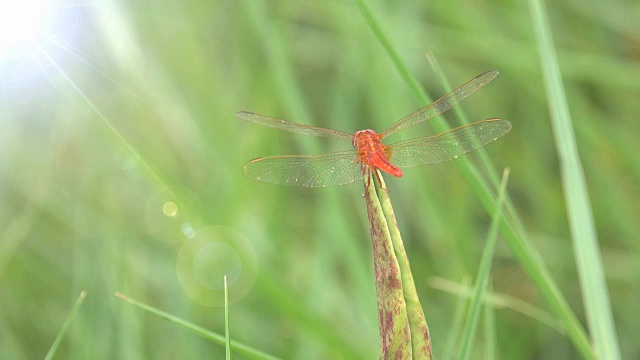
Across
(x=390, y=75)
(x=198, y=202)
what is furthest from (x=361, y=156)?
(x=390, y=75)

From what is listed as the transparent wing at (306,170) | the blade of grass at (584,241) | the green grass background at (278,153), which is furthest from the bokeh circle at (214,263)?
the blade of grass at (584,241)

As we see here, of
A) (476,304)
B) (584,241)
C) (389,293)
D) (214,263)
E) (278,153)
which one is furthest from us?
(278,153)

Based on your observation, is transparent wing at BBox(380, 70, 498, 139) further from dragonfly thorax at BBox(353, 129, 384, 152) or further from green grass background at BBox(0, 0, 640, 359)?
green grass background at BBox(0, 0, 640, 359)

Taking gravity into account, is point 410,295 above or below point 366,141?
below

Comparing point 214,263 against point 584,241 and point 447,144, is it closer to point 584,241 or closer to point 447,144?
point 447,144

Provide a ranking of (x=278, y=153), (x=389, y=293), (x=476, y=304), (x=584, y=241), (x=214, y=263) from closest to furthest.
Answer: (x=389, y=293)
(x=476, y=304)
(x=584, y=241)
(x=214, y=263)
(x=278, y=153)

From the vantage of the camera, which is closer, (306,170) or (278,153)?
(306,170)

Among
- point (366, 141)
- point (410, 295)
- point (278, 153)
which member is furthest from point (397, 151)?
point (278, 153)

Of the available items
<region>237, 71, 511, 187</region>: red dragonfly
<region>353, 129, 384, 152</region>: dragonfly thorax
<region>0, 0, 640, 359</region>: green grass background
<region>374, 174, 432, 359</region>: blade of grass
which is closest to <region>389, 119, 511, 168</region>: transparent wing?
<region>237, 71, 511, 187</region>: red dragonfly
